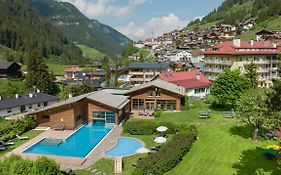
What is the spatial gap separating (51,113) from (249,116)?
25368 millimetres

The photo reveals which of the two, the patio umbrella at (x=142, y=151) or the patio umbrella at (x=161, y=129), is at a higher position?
the patio umbrella at (x=161, y=129)

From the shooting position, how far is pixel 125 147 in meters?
34.7

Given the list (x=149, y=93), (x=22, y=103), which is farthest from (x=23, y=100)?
(x=149, y=93)

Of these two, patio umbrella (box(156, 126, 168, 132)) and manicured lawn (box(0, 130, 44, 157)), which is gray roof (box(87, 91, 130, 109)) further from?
manicured lawn (box(0, 130, 44, 157))

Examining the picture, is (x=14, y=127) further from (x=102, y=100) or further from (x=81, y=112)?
(x=102, y=100)

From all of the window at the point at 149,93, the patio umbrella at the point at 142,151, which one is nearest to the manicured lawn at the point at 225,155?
the patio umbrella at the point at 142,151

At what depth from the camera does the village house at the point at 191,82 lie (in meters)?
61.8

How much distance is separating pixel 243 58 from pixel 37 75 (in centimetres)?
4816

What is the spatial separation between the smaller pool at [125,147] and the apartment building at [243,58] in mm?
39514

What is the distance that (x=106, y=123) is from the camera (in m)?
44.5

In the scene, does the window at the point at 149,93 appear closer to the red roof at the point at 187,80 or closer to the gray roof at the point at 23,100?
the red roof at the point at 187,80

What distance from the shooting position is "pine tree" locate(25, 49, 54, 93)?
7594 centimetres

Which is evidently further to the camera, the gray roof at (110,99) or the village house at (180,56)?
the village house at (180,56)

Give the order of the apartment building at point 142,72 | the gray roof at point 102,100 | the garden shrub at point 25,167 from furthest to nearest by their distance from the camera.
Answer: the apartment building at point 142,72, the gray roof at point 102,100, the garden shrub at point 25,167
